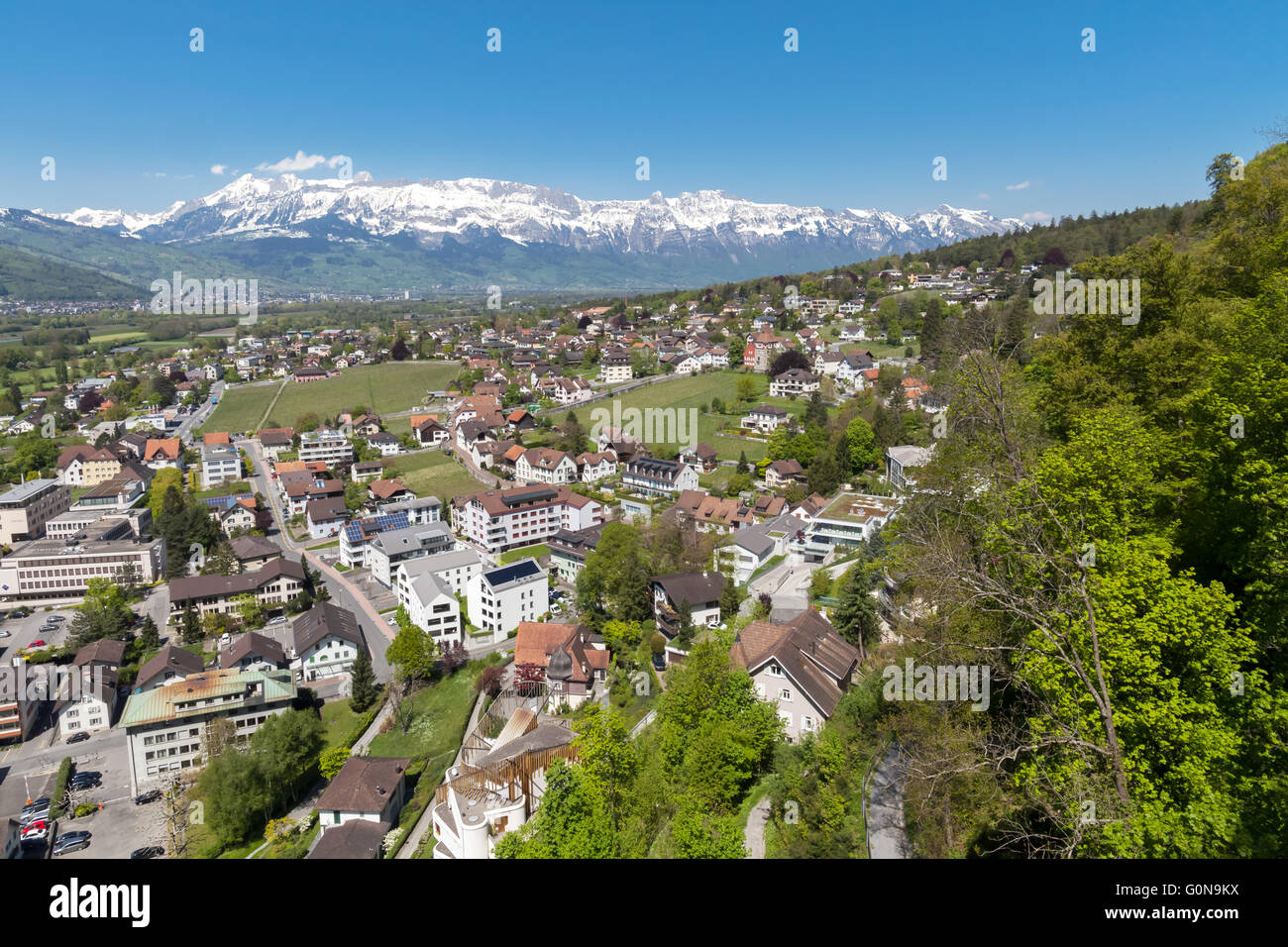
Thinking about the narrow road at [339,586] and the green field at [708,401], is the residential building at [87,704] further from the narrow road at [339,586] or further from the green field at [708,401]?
the green field at [708,401]

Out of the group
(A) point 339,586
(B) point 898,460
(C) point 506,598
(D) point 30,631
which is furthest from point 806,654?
(D) point 30,631

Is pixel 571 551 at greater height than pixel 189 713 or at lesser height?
greater

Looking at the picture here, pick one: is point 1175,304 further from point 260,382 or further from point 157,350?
point 157,350

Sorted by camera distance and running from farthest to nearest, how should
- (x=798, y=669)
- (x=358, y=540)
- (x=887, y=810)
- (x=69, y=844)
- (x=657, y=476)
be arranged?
(x=657, y=476)
(x=358, y=540)
(x=69, y=844)
(x=798, y=669)
(x=887, y=810)

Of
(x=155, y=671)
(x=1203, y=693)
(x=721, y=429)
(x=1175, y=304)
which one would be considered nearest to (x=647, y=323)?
(x=721, y=429)

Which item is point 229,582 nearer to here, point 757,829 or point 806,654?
point 806,654

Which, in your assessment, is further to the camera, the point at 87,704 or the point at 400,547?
the point at 400,547

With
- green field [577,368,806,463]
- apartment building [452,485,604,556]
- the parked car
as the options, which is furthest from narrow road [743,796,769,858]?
green field [577,368,806,463]
